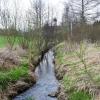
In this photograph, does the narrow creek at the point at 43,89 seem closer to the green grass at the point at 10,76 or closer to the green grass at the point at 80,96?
the green grass at the point at 10,76

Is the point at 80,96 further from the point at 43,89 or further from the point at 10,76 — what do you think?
the point at 10,76

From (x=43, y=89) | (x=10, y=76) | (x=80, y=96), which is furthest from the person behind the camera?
(x=43, y=89)

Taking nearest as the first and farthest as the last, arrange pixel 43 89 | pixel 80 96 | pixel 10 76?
pixel 80 96
pixel 10 76
pixel 43 89

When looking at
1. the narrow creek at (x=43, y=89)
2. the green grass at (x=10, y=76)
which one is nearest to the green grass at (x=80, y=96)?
the narrow creek at (x=43, y=89)

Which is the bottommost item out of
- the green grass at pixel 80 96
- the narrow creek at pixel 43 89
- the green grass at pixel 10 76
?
the narrow creek at pixel 43 89

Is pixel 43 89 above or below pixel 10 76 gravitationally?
below

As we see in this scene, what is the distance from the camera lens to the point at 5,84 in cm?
985

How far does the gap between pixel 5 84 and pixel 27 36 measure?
Answer: 1107 centimetres

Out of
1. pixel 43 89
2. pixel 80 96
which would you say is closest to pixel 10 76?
pixel 43 89

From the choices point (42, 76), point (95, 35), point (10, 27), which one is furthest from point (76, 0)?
point (42, 76)

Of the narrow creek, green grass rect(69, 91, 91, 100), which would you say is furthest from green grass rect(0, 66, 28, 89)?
green grass rect(69, 91, 91, 100)

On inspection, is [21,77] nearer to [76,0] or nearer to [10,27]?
[10,27]

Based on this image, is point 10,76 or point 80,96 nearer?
point 80,96

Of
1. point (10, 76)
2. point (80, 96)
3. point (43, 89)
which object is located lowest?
point (43, 89)
